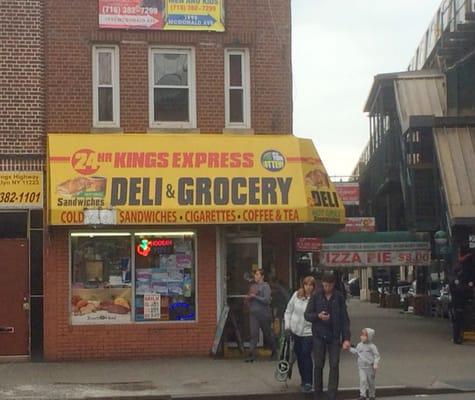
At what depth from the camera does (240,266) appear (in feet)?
56.8

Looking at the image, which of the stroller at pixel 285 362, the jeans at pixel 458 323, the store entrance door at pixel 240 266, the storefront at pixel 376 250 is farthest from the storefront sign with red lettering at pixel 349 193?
the stroller at pixel 285 362

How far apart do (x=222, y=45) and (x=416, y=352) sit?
7144mm

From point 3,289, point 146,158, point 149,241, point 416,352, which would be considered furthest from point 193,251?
point 416,352

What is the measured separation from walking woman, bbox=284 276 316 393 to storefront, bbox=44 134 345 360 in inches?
124

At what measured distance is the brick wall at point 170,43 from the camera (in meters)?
16.8

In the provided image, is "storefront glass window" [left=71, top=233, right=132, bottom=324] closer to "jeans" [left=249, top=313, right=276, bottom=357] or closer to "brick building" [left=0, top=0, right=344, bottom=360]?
"brick building" [left=0, top=0, right=344, bottom=360]

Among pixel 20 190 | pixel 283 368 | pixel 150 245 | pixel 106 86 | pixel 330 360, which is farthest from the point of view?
pixel 106 86

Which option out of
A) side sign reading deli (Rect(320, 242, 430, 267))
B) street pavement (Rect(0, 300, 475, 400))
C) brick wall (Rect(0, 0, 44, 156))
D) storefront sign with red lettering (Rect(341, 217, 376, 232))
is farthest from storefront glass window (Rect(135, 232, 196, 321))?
storefront sign with red lettering (Rect(341, 217, 376, 232))

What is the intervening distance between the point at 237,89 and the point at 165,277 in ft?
12.7

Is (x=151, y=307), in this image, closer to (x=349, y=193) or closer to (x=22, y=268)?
(x=22, y=268)

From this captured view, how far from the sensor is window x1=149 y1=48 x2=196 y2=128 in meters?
17.1

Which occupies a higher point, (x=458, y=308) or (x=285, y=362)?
(x=458, y=308)

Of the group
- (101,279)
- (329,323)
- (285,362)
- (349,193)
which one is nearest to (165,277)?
(101,279)

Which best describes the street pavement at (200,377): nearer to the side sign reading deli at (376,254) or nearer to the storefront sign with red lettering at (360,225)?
the side sign reading deli at (376,254)
